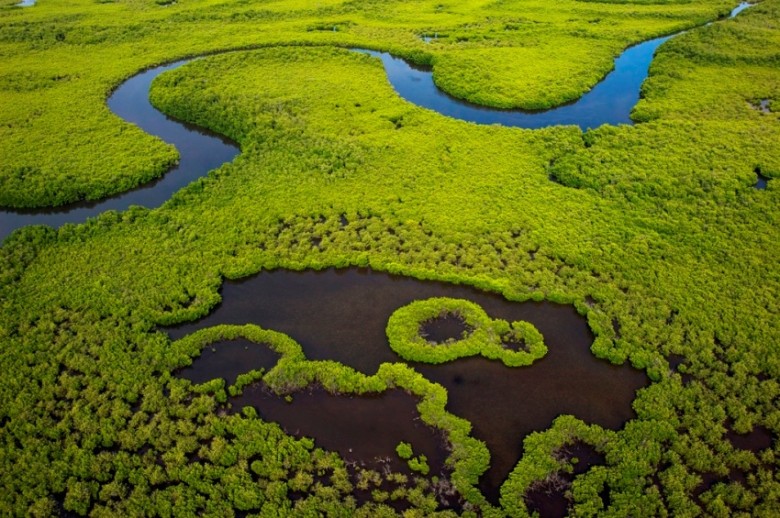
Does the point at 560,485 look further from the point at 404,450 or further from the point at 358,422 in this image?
the point at 358,422

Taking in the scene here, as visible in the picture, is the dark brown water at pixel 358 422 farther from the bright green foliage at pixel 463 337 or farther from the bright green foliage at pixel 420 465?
the bright green foliage at pixel 463 337

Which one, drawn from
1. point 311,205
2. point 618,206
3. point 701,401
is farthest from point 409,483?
point 618,206

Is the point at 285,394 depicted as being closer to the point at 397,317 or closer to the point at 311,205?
the point at 397,317

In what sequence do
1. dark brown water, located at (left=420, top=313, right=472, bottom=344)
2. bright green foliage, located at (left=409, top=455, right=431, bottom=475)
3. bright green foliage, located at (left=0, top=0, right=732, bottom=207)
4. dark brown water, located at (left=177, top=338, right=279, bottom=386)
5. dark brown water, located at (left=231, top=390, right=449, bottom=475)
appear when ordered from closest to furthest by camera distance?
1. bright green foliage, located at (left=409, top=455, right=431, bottom=475)
2. dark brown water, located at (left=231, top=390, right=449, bottom=475)
3. dark brown water, located at (left=177, top=338, right=279, bottom=386)
4. dark brown water, located at (left=420, top=313, right=472, bottom=344)
5. bright green foliage, located at (left=0, top=0, right=732, bottom=207)

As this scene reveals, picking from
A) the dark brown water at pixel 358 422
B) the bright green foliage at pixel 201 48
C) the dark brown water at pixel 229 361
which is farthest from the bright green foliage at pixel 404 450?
the bright green foliage at pixel 201 48

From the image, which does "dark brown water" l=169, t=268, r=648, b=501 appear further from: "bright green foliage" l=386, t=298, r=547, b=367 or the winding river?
the winding river

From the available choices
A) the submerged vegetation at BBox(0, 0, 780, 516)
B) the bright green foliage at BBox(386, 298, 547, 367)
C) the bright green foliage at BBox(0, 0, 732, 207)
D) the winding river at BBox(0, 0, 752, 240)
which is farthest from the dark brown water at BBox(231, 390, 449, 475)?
the bright green foliage at BBox(0, 0, 732, 207)
